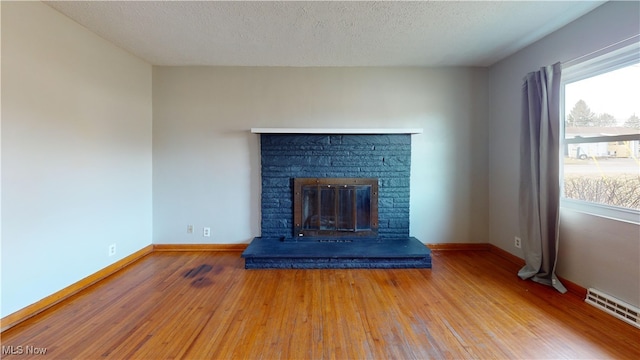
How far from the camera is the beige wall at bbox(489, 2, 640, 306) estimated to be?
6.09 ft

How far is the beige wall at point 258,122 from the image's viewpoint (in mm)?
3258

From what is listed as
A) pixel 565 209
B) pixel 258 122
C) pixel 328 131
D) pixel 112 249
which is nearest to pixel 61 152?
pixel 112 249

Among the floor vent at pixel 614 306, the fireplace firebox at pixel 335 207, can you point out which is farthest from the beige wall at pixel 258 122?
the floor vent at pixel 614 306

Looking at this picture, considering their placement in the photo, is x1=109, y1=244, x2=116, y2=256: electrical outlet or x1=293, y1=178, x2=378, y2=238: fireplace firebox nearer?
x1=109, y1=244, x2=116, y2=256: electrical outlet

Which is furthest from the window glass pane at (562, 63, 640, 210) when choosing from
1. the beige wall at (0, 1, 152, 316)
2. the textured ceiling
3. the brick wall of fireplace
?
the beige wall at (0, 1, 152, 316)

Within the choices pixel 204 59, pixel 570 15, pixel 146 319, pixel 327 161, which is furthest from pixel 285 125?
pixel 570 15

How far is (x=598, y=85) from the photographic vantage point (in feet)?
6.97

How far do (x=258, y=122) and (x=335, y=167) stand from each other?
1.14 m

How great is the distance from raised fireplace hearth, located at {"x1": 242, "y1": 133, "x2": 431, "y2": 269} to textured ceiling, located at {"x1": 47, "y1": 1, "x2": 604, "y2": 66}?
0.98 metres

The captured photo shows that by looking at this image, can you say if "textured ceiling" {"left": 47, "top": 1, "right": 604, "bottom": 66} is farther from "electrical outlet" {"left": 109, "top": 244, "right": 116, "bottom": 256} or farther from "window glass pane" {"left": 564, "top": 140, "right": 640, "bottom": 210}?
"electrical outlet" {"left": 109, "top": 244, "right": 116, "bottom": 256}

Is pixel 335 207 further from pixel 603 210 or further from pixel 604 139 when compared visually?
pixel 604 139

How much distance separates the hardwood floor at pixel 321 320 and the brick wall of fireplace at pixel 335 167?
769 mm

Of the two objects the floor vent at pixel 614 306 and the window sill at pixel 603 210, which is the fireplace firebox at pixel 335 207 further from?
the floor vent at pixel 614 306

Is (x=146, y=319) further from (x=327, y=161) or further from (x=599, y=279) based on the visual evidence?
(x=599, y=279)
